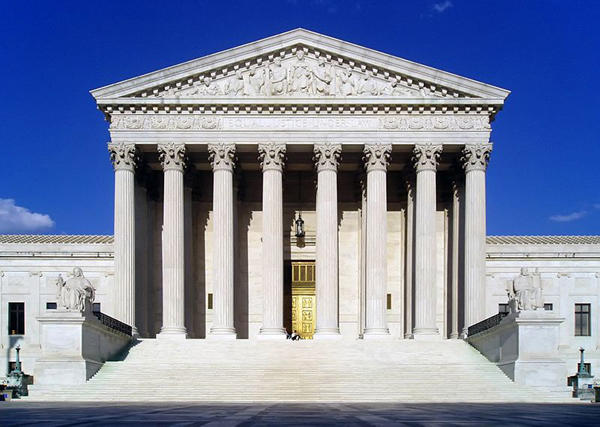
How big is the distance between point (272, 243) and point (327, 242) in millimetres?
3286

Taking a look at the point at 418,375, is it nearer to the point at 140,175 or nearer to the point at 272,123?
the point at 272,123

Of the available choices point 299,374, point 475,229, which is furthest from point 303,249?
point 299,374

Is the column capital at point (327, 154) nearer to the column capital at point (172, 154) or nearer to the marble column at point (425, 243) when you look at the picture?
the marble column at point (425, 243)

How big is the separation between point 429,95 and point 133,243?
65.3 ft

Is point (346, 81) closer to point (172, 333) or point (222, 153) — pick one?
point (222, 153)

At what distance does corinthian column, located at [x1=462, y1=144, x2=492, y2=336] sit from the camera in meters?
47.7

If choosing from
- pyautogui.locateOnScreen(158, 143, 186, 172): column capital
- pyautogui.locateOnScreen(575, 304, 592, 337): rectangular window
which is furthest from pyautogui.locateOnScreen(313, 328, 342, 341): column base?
pyautogui.locateOnScreen(575, 304, 592, 337): rectangular window

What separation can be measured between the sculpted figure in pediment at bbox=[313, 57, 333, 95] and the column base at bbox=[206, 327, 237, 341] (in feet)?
49.8

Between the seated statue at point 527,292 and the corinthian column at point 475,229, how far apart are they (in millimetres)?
8343

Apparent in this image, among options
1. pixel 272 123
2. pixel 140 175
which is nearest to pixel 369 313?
pixel 272 123

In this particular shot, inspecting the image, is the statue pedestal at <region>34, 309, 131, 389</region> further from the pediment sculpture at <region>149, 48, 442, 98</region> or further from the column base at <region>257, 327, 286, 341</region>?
the pediment sculpture at <region>149, 48, 442, 98</region>

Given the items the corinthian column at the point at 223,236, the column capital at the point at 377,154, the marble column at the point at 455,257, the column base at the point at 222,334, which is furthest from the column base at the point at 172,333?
the marble column at the point at 455,257

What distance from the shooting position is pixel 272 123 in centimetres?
4903

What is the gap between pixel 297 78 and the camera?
49.1 meters
